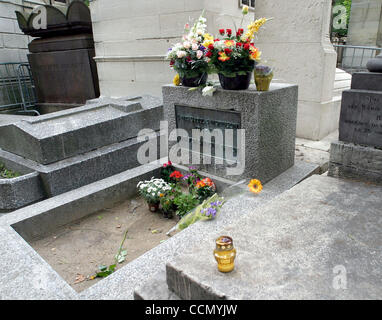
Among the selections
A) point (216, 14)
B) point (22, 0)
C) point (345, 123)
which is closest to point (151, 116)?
point (216, 14)

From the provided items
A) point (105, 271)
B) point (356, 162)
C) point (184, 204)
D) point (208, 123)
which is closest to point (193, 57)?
point (208, 123)

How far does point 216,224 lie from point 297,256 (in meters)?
0.99

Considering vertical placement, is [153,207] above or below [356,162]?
below

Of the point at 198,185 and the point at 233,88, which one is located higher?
the point at 233,88

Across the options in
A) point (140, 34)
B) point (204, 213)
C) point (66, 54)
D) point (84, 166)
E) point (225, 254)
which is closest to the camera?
point (225, 254)

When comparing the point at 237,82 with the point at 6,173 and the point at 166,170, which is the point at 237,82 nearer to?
the point at 166,170

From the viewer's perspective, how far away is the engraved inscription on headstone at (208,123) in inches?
146

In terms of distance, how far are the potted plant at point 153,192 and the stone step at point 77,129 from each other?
3.72 ft

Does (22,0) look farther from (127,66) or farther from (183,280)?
(183,280)

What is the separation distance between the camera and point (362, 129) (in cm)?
317

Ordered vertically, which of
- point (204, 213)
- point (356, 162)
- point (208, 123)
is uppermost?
point (208, 123)

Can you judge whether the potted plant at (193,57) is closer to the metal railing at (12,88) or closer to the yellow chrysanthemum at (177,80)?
the yellow chrysanthemum at (177,80)

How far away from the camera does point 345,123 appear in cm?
327
